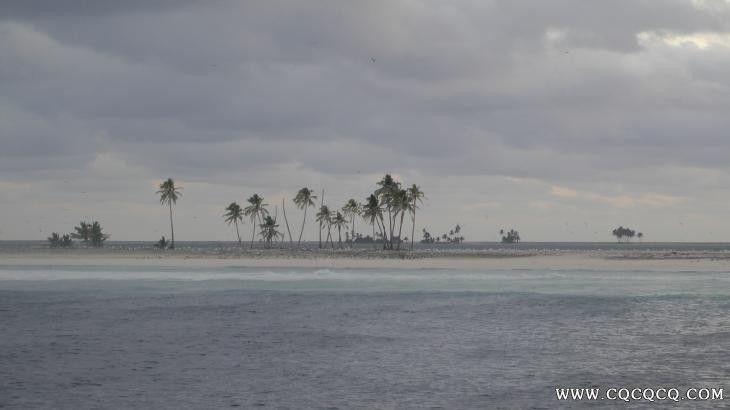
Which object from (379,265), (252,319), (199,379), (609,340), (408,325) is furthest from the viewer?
(379,265)

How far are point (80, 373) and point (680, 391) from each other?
1530 cm

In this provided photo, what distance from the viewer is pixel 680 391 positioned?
663 inches

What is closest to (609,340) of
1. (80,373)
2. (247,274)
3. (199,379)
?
(199,379)

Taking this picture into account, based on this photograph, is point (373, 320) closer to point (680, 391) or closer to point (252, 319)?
point (252, 319)

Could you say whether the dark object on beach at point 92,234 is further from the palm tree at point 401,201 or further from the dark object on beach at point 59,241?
the palm tree at point 401,201

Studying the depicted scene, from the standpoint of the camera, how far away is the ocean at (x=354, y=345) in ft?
56.7

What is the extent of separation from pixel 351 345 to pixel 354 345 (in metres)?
0.10

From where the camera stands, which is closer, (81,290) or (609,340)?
(609,340)

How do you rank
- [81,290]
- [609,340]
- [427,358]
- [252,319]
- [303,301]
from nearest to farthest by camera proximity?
1. [427,358]
2. [609,340]
3. [252,319]
4. [303,301]
5. [81,290]

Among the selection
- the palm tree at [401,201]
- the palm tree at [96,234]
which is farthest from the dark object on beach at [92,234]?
the palm tree at [401,201]

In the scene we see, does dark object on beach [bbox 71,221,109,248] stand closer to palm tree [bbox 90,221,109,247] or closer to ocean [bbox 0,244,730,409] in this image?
palm tree [bbox 90,221,109,247]

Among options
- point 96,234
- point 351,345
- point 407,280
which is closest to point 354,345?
point 351,345

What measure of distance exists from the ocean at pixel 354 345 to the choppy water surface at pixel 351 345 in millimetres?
72

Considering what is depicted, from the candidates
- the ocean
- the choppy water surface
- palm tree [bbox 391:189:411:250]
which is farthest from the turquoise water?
palm tree [bbox 391:189:411:250]
